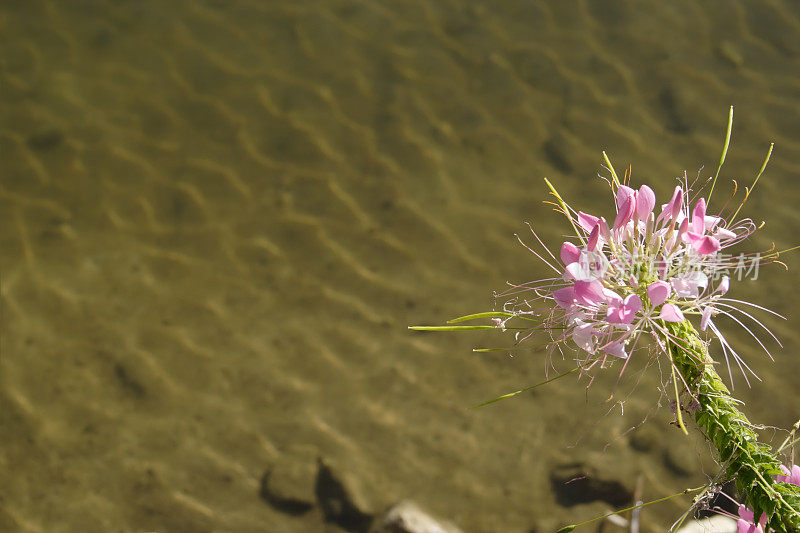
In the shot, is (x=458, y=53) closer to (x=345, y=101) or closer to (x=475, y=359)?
(x=345, y=101)

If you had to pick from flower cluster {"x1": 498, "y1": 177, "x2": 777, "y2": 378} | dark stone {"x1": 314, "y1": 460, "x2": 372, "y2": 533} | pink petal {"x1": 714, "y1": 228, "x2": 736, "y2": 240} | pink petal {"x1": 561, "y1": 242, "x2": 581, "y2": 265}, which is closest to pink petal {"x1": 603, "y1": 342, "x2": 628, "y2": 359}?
flower cluster {"x1": 498, "y1": 177, "x2": 777, "y2": 378}

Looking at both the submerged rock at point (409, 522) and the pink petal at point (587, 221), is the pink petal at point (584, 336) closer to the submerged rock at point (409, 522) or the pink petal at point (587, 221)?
the pink petal at point (587, 221)

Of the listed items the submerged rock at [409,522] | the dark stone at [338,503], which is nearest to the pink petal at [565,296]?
the submerged rock at [409,522]

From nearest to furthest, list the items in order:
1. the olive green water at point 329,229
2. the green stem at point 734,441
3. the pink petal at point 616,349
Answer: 1. the green stem at point 734,441
2. the pink petal at point 616,349
3. the olive green water at point 329,229

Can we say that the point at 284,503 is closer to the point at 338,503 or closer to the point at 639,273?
the point at 338,503

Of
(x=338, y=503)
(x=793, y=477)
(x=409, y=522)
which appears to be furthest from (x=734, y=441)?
(x=338, y=503)

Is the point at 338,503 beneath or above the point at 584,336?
beneath
